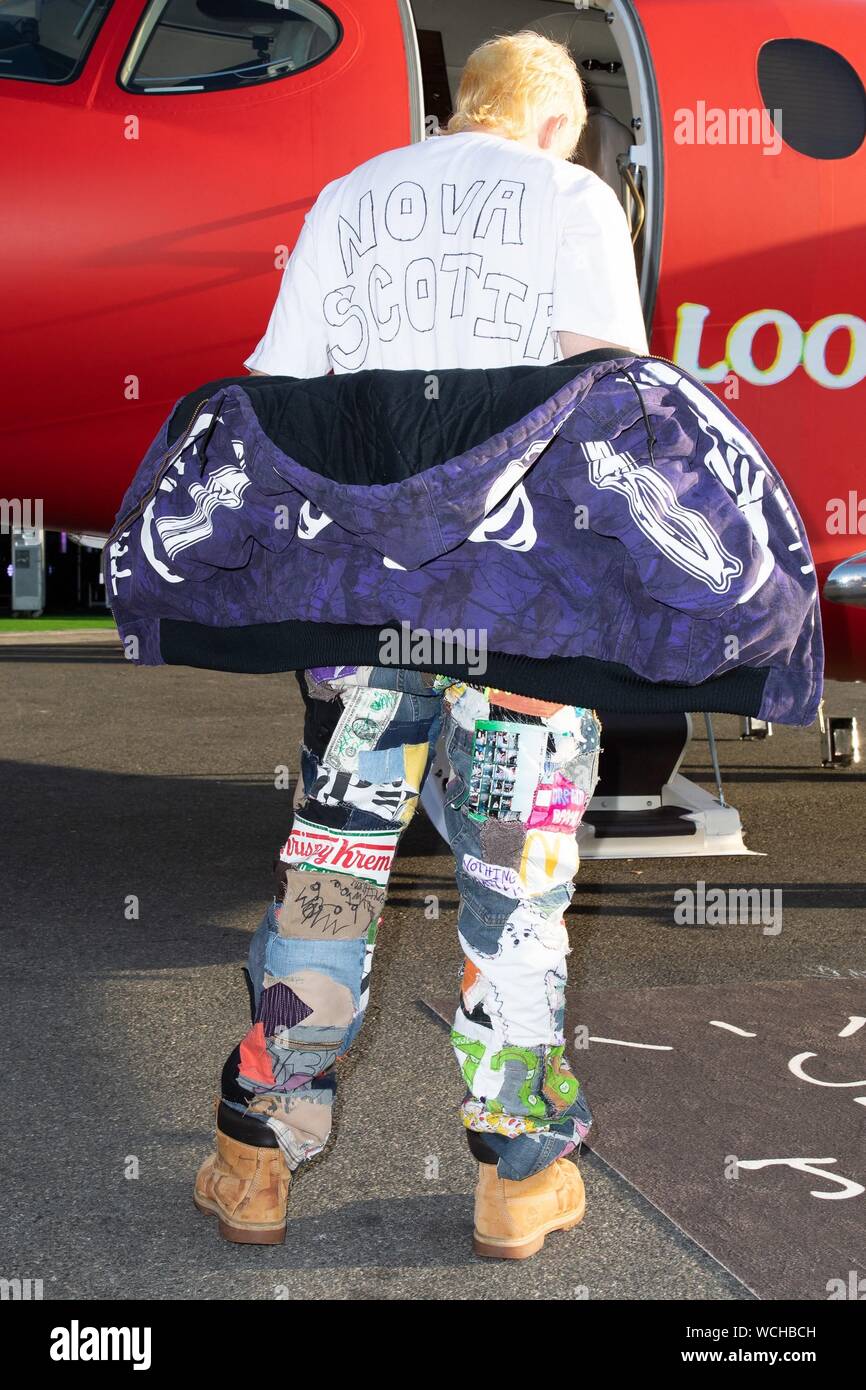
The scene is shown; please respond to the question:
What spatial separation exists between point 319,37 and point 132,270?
0.96m

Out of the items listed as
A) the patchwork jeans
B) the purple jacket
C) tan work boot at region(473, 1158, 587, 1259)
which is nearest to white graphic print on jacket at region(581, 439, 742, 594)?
the purple jacket

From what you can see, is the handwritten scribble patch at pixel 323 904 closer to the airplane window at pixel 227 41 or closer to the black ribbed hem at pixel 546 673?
the black ribbed hem at pixel 546 673

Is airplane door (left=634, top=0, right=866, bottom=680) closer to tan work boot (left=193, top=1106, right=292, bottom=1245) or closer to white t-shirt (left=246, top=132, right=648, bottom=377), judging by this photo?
white t-shirt (left=246, top=132, right=648, bottom=377)

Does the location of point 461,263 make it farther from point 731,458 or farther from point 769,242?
point 769,242

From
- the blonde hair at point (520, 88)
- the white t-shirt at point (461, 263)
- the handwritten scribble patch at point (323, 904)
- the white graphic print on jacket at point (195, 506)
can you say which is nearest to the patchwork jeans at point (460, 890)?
the handwritten scribble patch at point (323, 904)

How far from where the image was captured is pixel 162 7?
417cm

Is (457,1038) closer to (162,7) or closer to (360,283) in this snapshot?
(360,283)

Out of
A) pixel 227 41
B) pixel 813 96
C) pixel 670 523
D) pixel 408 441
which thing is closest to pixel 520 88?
pixel 408 441

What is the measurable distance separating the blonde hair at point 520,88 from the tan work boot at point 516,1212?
165cm

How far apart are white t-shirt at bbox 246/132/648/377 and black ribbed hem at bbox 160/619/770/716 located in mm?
440

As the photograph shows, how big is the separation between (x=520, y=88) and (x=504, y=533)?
28.2 inches

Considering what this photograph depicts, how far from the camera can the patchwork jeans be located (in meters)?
2.20

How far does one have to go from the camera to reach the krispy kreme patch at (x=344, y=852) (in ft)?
7.32

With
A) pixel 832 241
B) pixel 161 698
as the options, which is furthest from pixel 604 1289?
pixel 161 698
